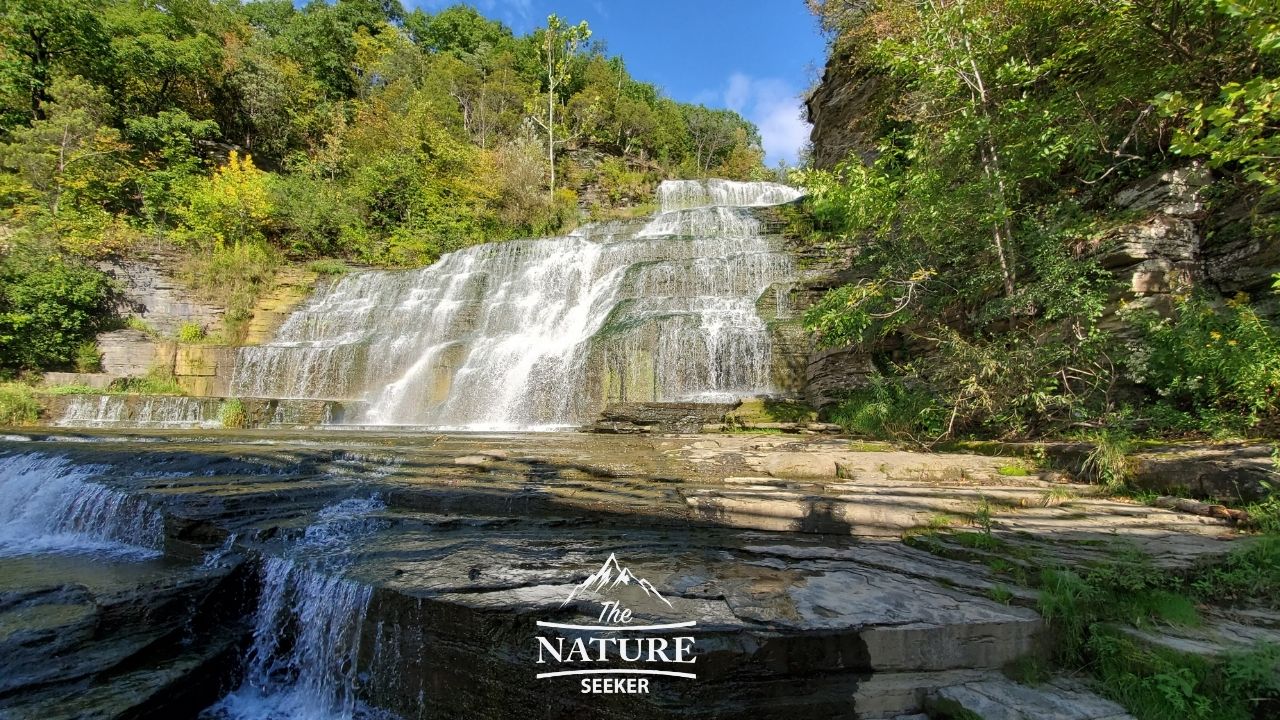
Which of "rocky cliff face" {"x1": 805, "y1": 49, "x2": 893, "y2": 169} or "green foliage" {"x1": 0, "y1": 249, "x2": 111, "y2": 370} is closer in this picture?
"green foliage" {"x1": 0, "y1": 249, "x2": 111, "y2": 370}

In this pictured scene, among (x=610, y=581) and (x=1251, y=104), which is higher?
(x=1251, y=104)

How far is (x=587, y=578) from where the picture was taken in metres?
2.66

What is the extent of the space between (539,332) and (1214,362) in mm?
12418

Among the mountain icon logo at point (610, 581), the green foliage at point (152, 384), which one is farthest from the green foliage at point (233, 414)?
the mountain icon logo at point (610, 581)

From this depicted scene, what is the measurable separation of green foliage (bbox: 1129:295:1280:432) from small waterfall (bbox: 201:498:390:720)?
21.5ft

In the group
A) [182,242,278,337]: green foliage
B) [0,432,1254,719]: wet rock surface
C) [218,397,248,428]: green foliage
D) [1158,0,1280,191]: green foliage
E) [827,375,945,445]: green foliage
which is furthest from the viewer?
[182,242,278,337]: green foliage

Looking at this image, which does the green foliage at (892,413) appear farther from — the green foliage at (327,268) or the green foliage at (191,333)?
A: the green foliage at (191,333)

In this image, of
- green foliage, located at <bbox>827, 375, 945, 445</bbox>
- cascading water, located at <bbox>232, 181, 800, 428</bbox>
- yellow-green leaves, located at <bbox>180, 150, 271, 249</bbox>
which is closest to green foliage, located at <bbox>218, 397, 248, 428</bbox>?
cascading water, located at <bbox>232, 181, 800, 428</bbox>

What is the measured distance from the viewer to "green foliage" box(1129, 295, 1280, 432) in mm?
3801

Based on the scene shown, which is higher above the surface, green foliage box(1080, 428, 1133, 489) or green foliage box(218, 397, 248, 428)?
green foliage box(1080, 428, 1133, 489)

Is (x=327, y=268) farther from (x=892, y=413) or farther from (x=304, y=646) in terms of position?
(x=892, y=413)

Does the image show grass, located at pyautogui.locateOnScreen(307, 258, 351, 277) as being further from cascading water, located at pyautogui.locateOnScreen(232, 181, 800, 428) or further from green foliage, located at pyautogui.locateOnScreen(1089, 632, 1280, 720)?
green foliage, located at pyautogui.locateOnScreen(1089, 632, 1280, 720)

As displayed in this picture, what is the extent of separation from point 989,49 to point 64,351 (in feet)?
69.4

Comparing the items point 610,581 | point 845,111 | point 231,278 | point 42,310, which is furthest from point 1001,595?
point 231,278
